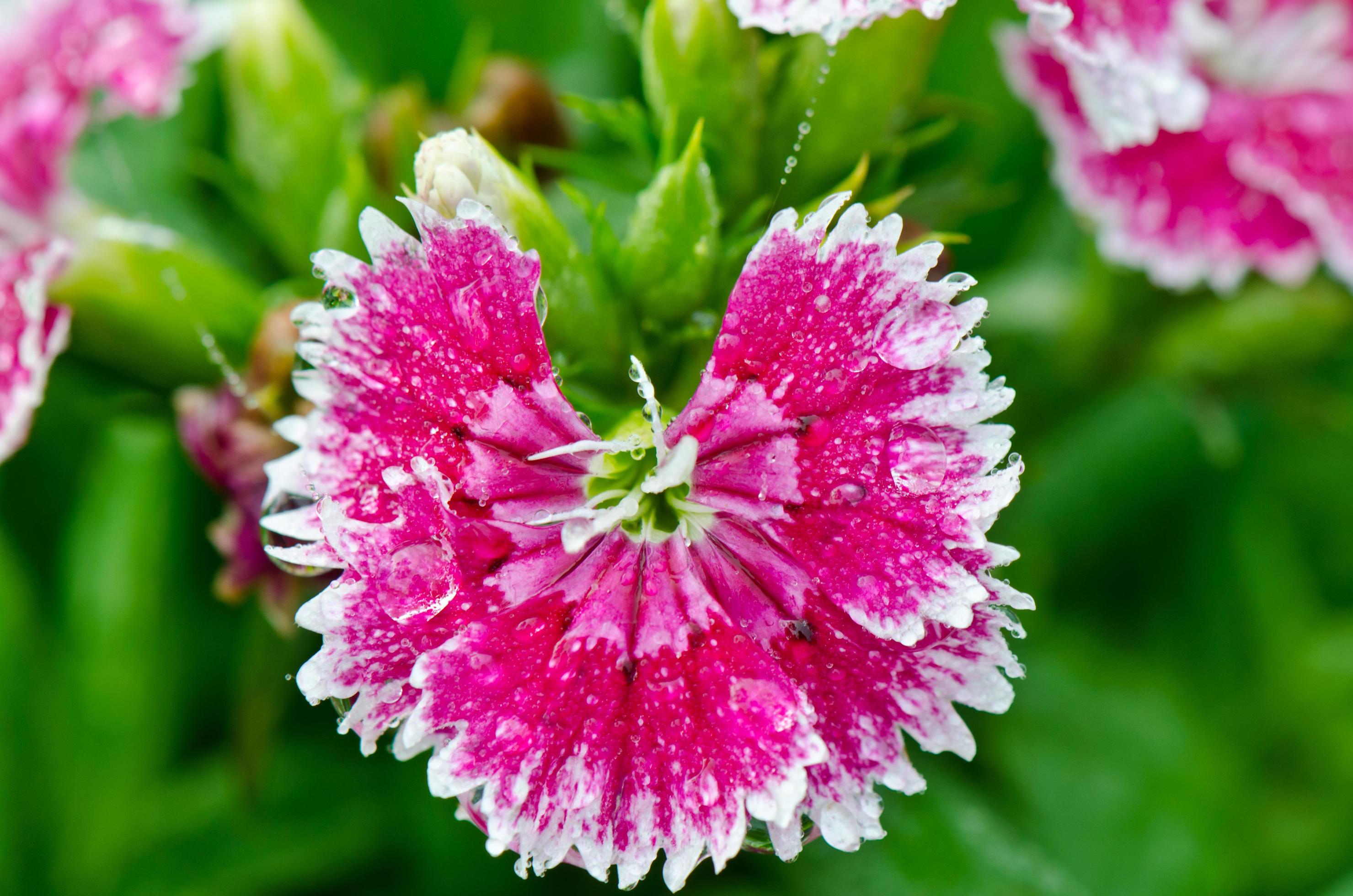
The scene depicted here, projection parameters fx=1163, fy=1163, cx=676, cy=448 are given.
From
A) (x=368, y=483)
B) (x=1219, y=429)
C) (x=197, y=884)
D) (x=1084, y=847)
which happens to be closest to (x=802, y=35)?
(x=368, y=483)

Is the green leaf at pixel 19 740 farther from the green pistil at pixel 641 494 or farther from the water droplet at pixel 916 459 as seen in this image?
the water droplet at pixel 916 459

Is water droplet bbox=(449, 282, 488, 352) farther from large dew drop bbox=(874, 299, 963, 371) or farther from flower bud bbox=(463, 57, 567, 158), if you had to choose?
flower bud bbox=(463, 57, 567, 158)

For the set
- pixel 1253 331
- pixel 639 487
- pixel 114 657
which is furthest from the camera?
pixel 1253 331

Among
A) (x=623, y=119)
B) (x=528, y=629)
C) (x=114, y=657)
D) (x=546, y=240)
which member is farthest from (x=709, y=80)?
(x=114, y=657)

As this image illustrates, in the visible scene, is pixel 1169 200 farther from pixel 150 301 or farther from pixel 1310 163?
pixel 150 301

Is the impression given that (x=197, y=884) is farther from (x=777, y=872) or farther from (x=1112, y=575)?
(x=1112, y=575)

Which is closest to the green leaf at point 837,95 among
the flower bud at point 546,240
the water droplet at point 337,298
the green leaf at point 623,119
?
the green leaf at point 623,119
